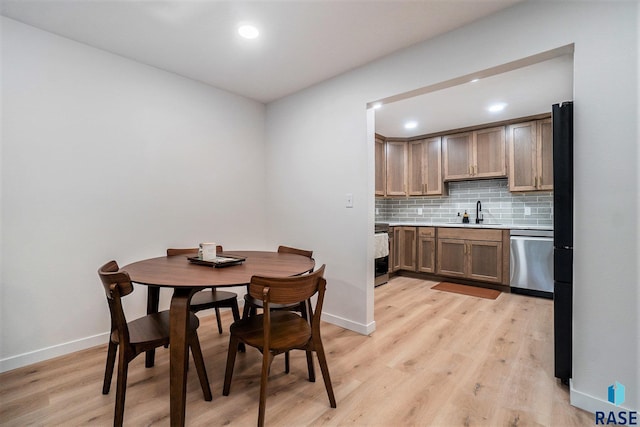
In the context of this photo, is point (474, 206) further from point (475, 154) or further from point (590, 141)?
point (590, 141)

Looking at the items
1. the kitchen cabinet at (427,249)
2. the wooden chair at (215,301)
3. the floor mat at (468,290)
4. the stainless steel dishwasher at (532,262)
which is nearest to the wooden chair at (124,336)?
the wooden chair at (215,301)

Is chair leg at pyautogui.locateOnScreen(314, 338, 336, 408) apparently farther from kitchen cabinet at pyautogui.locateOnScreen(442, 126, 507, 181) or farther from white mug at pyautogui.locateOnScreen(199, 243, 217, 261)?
kitchen cabinet at pyautogui.locateOnScreen(442, 126, 507, 181)

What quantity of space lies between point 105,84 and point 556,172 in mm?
3348

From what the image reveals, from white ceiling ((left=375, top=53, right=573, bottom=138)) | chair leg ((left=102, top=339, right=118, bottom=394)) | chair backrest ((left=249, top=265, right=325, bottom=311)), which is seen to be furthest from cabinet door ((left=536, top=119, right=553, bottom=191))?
chair leg ((left=102, top=339, right=118, bottom=394))

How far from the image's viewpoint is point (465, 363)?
2133 millimetres

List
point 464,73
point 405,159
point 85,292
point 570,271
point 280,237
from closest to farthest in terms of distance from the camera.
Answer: point 570,271
point 464,73
point 85,292
point 280,237
point 405,159

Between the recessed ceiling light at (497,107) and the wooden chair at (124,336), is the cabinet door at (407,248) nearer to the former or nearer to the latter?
the recessed ceiling light at (497,107)

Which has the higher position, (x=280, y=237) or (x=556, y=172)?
(x=556, y=172)

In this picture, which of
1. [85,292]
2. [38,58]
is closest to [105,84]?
[38,58]

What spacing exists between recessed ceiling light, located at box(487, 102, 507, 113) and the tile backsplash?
3.89 feet

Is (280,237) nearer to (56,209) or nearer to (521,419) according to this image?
(56,209)

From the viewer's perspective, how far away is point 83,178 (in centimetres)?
232

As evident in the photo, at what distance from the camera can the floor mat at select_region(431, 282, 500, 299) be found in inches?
149

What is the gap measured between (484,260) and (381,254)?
4.58 feet
